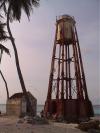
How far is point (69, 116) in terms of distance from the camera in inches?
1624

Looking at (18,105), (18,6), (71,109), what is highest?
(18,6)

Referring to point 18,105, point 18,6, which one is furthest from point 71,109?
point 18,6

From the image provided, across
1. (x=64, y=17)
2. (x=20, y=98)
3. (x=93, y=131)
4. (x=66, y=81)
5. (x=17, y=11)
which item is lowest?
(x=93, y=131)

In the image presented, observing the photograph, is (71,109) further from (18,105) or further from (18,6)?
(18,6)

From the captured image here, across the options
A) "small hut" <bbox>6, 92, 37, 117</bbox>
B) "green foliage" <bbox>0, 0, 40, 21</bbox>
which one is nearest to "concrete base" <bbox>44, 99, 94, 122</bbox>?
"small hut" <bbox>6, 92, 37, 117</bbox>

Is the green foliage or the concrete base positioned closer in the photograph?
the green foliage

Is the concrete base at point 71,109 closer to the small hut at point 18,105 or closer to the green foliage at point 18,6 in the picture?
the small hut at point 18,105

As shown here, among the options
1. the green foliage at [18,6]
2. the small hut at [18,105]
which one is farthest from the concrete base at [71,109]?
the green foliage at [18,6]

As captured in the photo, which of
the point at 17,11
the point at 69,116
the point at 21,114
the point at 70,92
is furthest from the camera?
the point at 70,92

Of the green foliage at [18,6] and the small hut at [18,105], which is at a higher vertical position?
the green foliage at [18,6]

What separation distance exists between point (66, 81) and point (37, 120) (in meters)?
19.9

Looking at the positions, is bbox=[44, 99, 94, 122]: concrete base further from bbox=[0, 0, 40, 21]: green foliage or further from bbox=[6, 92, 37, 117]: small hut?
bbox=[0, 0, 40, 21]: green foliage

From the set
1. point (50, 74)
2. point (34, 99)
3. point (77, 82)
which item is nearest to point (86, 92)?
point (77, 82)

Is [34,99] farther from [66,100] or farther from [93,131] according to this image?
[93,131]
